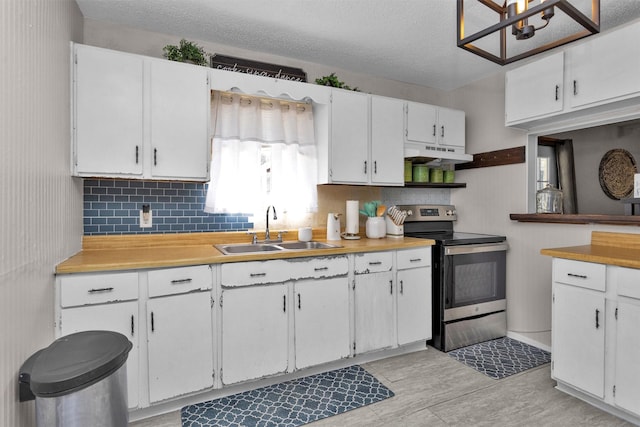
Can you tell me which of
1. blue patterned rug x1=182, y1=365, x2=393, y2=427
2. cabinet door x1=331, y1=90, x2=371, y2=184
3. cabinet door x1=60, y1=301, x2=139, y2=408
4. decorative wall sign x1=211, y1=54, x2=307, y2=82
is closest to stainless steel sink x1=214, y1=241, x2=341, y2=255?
cabinet door x1=331, y1=90, x2=371, y2=184

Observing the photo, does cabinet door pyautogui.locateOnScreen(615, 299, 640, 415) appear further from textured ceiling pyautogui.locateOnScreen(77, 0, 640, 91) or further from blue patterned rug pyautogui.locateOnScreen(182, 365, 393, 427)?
textured ceiling pyautogui.locateOnScreen(77, 0, 640, 91)

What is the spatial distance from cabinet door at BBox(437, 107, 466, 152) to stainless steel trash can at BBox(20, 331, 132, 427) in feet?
10.6

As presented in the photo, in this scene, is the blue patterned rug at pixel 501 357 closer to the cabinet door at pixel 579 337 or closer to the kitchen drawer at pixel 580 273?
the cabinet door at pixel 579 337

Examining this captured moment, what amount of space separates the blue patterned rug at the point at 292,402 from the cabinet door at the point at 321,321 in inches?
6.5

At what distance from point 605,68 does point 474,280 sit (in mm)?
1859

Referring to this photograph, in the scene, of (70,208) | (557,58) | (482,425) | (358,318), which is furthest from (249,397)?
(557,58)

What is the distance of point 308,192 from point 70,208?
1.71 meters

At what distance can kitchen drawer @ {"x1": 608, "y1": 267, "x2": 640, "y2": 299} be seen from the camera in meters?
1.93

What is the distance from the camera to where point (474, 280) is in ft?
10.5

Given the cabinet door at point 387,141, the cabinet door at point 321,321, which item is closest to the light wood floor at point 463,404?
the cabinet door at point 321,321

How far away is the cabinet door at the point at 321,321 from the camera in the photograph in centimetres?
250

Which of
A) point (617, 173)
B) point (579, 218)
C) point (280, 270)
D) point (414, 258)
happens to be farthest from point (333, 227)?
point (617, 173)

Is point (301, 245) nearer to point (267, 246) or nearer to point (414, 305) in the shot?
point (267, 246)

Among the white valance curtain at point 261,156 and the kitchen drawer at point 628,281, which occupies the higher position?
the white valance curtain at point 261,156
